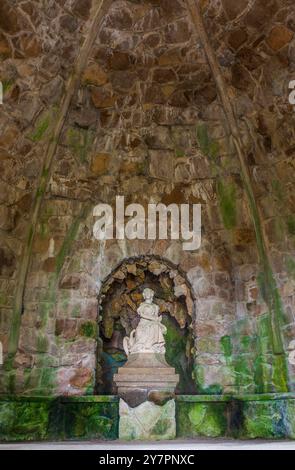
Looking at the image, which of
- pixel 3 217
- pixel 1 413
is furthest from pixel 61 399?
pixel 3 217

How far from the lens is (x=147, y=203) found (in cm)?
708

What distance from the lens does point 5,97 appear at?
585cm

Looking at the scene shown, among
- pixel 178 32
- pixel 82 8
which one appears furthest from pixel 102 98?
pixel 178 32

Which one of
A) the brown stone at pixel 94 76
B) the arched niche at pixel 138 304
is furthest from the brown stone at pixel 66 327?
the brown stone at pixel 94 76

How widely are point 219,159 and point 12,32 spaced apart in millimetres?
2942

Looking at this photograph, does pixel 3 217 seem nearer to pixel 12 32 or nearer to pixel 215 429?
pixel 12 32

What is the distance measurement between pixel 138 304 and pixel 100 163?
6.39 feet

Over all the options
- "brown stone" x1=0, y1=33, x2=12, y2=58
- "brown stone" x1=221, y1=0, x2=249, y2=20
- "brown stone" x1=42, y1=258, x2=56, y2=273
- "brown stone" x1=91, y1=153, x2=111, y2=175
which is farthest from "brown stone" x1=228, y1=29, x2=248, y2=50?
"brown stone" x1=42, y1=258, x2=56, y2=273

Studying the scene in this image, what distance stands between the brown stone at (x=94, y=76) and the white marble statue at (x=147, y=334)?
276cm

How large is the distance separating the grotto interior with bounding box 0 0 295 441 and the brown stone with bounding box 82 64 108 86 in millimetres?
14

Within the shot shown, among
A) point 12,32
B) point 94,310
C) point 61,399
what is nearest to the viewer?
point 12,32

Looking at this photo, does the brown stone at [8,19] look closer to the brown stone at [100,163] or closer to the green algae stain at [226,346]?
the brown stone at [100,163]

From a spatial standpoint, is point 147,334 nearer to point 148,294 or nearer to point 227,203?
point 148,294

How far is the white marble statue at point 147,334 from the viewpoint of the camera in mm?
6188
